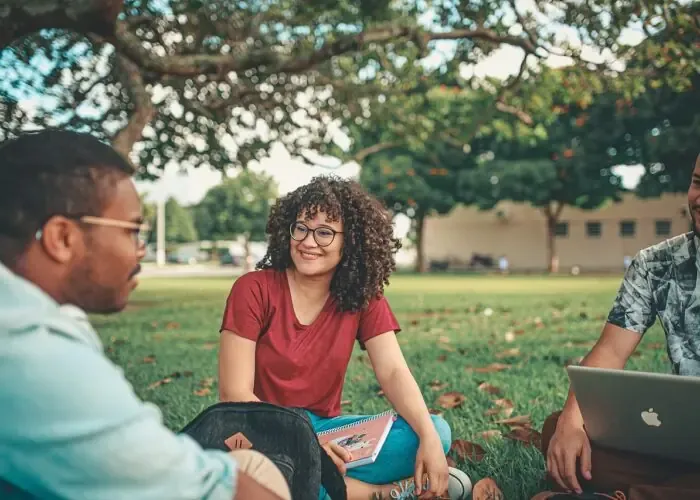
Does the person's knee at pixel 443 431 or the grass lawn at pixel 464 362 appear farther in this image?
the grass lawn at pixel 464 362

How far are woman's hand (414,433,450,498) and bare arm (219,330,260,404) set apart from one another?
0.68m

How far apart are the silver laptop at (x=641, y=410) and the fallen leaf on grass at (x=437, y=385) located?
99.4 inches

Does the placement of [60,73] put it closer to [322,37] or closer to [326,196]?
[322,37]

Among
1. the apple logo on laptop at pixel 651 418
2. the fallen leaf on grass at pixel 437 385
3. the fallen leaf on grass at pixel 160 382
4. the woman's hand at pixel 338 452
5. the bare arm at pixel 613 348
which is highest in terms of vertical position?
the bare arm at pixel 613 348

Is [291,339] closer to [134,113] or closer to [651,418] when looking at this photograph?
[651,418]

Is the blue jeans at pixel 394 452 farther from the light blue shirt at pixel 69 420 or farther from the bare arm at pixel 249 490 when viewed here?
the light blue shirt at pixel 69 420

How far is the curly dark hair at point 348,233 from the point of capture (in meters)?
3.11

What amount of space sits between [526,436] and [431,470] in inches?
51.7

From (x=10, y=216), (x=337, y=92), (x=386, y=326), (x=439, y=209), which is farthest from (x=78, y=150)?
(x=439, y=209)

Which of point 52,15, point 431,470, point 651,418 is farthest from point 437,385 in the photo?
point 52,15

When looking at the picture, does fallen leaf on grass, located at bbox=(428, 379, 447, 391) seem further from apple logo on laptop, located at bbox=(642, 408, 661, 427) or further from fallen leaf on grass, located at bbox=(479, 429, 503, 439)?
apple logo on laptop, located at bbox=(642, 408, 661, 427)

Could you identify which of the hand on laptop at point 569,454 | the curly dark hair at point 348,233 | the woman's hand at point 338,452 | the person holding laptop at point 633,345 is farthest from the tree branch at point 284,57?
the hand on laptop at point 569,454

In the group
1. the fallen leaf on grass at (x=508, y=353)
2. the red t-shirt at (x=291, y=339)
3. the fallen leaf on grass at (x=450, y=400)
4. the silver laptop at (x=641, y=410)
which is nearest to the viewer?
the silver laptop at (x=641, y=410)

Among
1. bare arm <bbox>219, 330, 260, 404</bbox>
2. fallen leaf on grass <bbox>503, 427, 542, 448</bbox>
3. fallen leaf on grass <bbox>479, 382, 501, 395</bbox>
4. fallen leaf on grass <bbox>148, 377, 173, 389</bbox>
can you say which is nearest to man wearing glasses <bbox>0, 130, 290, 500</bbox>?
bare arm <bbox>219, 330, 260, 404</bbox>
